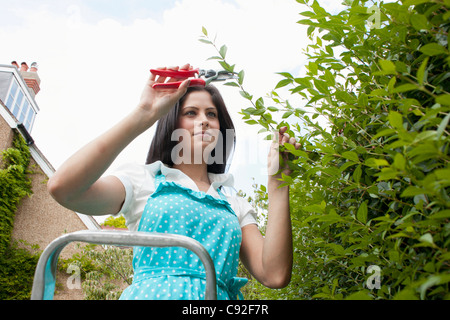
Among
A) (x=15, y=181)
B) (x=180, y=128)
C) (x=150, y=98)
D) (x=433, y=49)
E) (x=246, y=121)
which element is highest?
(x=15, y=181)

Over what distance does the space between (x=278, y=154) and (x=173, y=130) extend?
0.80 meters

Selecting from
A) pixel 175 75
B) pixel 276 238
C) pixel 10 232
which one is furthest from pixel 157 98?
pixel 10 232

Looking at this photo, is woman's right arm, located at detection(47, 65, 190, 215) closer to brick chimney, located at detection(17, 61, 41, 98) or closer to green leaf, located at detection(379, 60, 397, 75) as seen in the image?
green leaf, located at detection(379, 60, 397, 75)

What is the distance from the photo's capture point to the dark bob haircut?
2084 mm

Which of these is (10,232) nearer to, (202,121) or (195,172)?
(195,172)

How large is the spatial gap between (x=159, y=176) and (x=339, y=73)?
111cm

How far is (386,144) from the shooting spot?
1009 mm

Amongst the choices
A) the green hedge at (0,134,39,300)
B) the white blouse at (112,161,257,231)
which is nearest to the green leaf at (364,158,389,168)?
the white blouse at (112,161,257,231)

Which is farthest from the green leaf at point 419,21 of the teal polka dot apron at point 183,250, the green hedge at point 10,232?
the green hedge at point 10,232

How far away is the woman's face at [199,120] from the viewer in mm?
1926

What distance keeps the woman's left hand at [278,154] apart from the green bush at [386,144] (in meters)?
0.05
